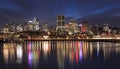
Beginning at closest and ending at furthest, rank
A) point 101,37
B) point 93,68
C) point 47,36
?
point 93,68, point 101,37, point 47,36

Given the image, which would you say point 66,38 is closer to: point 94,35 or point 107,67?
point 94,35

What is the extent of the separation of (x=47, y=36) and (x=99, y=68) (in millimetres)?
122589

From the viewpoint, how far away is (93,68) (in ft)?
84.8

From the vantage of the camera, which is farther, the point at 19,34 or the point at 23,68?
the point at 19,34

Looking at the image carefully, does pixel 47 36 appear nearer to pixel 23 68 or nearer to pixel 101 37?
pixel 101 37

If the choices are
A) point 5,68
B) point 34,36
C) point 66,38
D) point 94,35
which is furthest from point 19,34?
point 5,68

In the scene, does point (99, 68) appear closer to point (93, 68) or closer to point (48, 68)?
point (93, 68)

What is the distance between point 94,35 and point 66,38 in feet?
46.4

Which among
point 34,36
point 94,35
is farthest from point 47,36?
point 94,35

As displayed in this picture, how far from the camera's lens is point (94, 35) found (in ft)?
468

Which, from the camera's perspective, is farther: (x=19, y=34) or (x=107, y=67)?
(x=19, y=34)

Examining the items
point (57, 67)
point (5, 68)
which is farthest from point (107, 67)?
point (5, 68)

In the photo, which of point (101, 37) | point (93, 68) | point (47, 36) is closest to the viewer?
point (93, 68)

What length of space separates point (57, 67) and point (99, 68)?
12.7 ft
